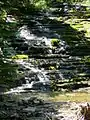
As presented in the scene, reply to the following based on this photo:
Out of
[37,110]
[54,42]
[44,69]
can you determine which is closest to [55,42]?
[54,42]

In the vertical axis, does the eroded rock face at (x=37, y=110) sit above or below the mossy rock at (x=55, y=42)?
below

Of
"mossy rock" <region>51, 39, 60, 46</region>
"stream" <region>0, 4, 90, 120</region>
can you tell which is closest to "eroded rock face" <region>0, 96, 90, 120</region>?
"stream" <region>0, 4, 90, 120</region>

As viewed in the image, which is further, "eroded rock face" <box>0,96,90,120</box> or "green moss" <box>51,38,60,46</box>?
"green moss" <box>51,38,60,46</box>

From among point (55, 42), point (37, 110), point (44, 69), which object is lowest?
point (37, 110)

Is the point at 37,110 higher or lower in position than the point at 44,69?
lower

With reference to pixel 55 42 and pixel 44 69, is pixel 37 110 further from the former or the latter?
pixel 55 42

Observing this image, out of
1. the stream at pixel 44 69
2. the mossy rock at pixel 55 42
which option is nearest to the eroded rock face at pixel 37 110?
the stream at pixel 44 69

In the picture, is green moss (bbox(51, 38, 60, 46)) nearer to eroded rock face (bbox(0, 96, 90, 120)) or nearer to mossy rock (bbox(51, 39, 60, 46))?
mossy rock (bbox(51, 39, 60, 46))

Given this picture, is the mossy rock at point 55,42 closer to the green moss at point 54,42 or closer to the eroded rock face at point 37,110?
the green moss at point 54,42

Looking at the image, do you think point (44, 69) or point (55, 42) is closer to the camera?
point (44, 69)

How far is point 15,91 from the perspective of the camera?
1579 cm

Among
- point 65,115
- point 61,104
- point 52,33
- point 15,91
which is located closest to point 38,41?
point 52,33

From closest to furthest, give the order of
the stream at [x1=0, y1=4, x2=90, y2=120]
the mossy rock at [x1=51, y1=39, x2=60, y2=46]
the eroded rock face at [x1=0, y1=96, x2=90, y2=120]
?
the eroded rock face at [x1=0, y1=96, x2=90, y2=120] → the stream at [x1=0, y1=4, x2=90, y2=120] → the mossy rock at [x1=51, y1=39, x2=60, y2=46]

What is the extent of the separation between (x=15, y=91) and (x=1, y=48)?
4.45 m
